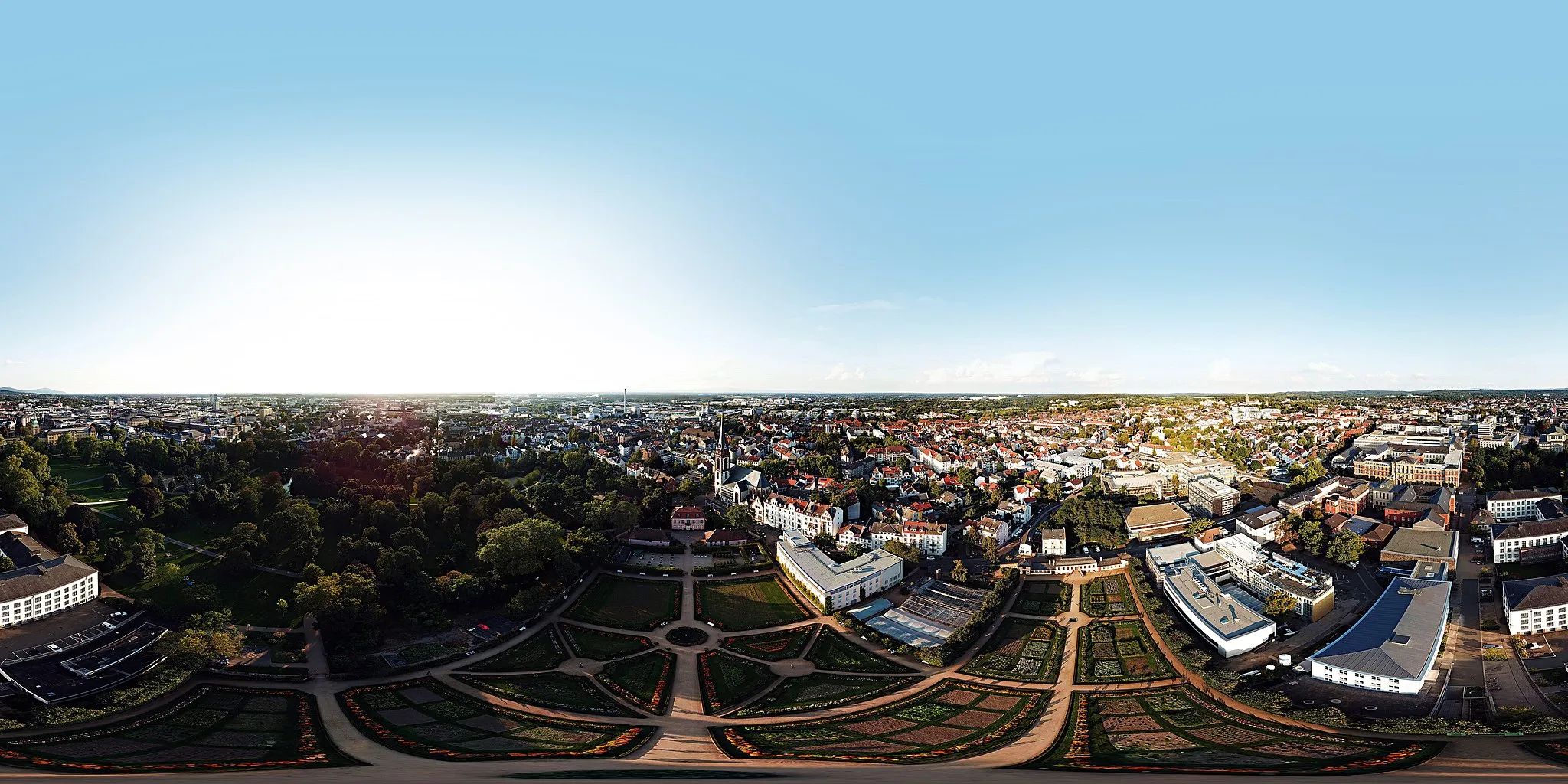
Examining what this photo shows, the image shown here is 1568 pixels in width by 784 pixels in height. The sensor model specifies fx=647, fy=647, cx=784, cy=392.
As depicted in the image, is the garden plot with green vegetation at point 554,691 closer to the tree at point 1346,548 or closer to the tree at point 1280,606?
the tree at point 1280,606

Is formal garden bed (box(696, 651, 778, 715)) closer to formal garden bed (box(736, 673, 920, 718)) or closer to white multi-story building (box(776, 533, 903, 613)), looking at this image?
formal garden bed (box(736, 673, 920, 718))

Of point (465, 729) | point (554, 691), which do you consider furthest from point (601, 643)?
point (465, 729)

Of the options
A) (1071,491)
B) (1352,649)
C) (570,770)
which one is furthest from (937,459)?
(570,770)

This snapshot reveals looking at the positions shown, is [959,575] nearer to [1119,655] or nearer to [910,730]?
[1119,655]

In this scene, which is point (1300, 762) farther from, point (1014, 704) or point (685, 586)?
point (685, 586)

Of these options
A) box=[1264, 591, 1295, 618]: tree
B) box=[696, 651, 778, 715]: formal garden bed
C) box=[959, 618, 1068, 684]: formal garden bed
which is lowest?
box=[696, 651, 778, 715]: formal garden bed

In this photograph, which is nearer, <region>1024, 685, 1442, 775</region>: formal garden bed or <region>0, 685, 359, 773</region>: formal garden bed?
<region>0, 685, 359, 773</region>: formal garden bed

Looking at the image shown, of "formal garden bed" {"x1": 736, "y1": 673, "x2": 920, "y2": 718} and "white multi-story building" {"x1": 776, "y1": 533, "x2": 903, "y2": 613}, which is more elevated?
"white multi-story building" {"x1": 776, "y1": 533, "x2": 903, "y2": 613}

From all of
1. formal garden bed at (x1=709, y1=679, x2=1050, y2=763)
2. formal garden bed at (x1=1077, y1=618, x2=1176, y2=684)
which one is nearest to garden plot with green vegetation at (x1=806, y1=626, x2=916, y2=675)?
formal garden bed at (x1=709, y1=679, x2=1050, y2=763)
